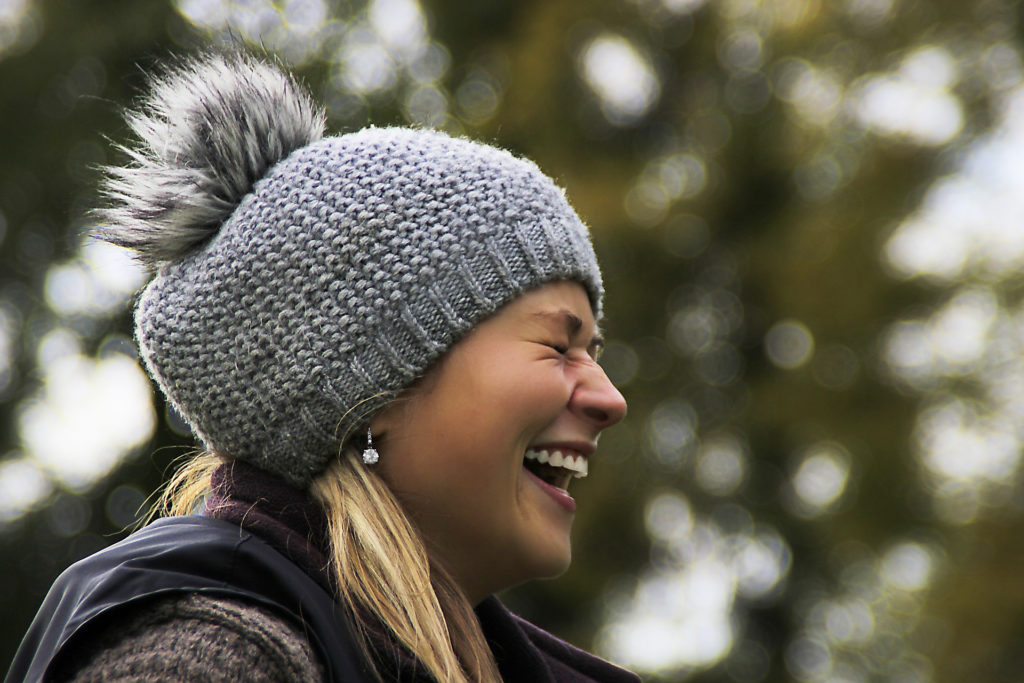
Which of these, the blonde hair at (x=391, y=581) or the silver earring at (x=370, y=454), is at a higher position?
the silver earring at (x=370, y=454)

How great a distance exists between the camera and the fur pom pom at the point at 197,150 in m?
2.42

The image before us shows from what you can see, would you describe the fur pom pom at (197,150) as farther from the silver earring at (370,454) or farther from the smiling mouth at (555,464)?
the smiling mouth at (555,464)

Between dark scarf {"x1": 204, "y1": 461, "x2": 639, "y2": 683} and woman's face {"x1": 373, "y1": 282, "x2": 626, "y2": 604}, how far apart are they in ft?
0.70

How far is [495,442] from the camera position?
7.47 feet

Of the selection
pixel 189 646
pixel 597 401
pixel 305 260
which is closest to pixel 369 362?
pixel 305 260

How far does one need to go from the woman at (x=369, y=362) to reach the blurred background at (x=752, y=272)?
19.0 feet

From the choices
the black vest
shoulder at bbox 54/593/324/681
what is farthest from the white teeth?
shoulder at bbox 54/593/324/681

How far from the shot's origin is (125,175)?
98.3 inches

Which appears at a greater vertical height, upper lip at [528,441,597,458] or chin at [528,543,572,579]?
upper lip at [528,441,597,458]

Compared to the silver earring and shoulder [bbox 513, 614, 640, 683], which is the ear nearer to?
the silver earring

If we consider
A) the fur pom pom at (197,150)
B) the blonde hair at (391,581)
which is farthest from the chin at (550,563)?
the fur pom pom at (197,150)

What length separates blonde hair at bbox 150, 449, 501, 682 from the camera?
2.07 m

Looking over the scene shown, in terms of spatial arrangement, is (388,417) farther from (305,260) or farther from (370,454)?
(305,260)

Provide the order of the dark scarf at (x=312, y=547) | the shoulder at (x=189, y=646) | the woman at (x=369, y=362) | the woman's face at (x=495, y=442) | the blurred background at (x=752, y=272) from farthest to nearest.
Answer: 1. the blurred background at (x=752, y=272)
2. the woman's face at (x=495, y=442)
3. the woman at (x=369, y=362)
4. the dark scarf at (x=312, y=547)
5. the shoulder at (x=189, y=646)
